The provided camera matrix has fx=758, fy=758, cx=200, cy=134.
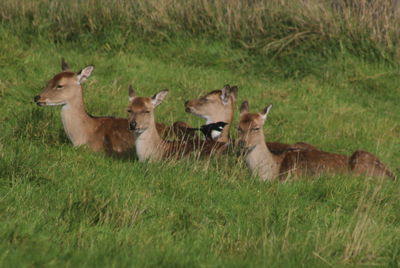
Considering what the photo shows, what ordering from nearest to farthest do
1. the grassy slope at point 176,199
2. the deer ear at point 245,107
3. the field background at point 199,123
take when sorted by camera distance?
the grassy slope at point 176,199
the field background at point 199,123
the deer ear at point 245,107

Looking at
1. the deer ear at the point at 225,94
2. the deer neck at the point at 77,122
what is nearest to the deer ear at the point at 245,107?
the deer ear at the point at 225,94

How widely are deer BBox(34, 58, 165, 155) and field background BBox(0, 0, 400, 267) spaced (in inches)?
9.4

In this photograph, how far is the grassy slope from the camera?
5879 mm

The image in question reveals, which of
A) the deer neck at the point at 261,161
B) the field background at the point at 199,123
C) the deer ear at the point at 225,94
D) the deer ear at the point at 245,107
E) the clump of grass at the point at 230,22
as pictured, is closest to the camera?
the field background at the point at 199,123

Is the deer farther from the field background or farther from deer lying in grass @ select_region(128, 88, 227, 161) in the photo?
deer lying in grass @ select_region(128, 88, 227, 161)

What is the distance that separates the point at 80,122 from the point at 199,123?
2.54 metres

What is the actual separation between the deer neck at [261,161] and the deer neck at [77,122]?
2.52 meters

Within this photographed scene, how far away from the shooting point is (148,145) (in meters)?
10.2

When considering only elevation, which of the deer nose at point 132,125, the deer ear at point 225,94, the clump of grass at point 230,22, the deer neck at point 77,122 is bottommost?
the clump of grass at point 230,22

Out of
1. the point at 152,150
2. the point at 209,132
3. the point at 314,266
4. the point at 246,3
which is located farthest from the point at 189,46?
the point at 314,266

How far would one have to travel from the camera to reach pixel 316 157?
10.1m

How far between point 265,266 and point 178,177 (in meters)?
2.68

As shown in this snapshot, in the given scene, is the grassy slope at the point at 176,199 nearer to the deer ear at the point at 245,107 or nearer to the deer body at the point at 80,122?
the deer body at the point at 80,122

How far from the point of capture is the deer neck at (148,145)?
1011cm
